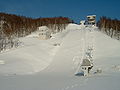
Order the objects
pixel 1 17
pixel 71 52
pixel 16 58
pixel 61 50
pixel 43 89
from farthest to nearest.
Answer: pixel 1 17, pixel 61 50, pixel 71 52, pixel 16 58, pixel 43 89

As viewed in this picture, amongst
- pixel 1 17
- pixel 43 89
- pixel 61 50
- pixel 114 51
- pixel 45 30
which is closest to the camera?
pixel 43 89

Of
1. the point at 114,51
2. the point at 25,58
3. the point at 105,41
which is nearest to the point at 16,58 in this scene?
the point at 25,58

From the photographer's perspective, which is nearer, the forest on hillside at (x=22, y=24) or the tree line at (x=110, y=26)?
the tree line at (x=110, y=26)

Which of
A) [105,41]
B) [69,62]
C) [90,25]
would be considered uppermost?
[90,25]

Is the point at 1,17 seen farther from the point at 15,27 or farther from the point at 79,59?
the point at 79,59

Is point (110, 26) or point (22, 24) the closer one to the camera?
point (110, 26)

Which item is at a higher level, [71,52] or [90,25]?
[90,25]

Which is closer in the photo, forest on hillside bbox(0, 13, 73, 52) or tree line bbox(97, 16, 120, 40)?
tree line bbox(97, 16, 120, 40)

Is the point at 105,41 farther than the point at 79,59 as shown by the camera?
Yes

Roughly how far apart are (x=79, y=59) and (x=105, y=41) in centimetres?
1273

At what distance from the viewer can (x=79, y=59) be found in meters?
37.1

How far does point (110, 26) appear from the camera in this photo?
8669 centimetres

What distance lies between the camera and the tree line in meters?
81.2

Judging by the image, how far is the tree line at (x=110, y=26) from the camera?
8122 centimetres
